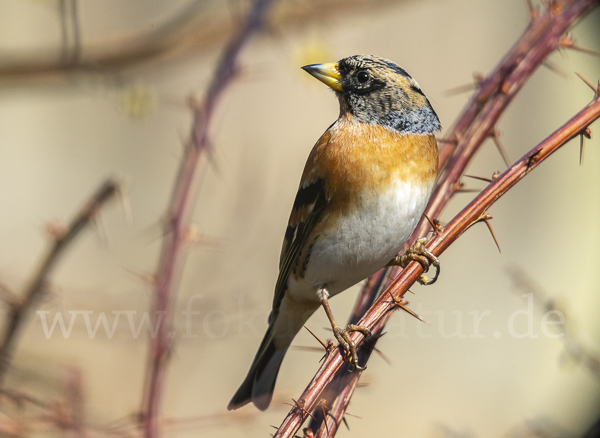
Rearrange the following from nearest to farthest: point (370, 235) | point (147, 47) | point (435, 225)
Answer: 1. point (435, 225)
2. point (370, 235)
3. point (147, 47)

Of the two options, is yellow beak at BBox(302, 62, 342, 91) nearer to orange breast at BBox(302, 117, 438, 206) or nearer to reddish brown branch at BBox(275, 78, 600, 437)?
orange breast at BBox(302, 117, 438, 206)

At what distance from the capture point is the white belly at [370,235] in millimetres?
2619

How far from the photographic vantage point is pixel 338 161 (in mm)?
2748

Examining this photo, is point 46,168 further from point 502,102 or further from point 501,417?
point 502,102

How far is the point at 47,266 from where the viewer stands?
2.43 meters

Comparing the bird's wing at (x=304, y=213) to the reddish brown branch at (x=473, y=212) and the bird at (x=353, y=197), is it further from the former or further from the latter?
the reddish brown branch at (x=473, y=212)

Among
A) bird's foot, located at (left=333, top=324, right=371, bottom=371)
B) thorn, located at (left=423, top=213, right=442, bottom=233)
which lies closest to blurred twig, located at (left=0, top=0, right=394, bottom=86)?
thorn, located at (left=423, top=213, right=442, bottom=233)

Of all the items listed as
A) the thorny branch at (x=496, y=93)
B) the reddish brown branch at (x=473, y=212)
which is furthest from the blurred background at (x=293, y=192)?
the reddish brown branch at (x=473, y=212)

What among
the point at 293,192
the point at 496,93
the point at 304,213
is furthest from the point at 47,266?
the point at 293,192

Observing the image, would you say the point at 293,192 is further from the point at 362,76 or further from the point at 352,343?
the point at 352,343

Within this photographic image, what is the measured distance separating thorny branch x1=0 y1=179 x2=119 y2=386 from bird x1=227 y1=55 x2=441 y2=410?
0.93m

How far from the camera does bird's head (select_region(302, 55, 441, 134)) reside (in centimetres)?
286

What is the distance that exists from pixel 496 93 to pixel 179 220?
129 cm

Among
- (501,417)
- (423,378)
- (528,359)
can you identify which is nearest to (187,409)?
(423,378)
